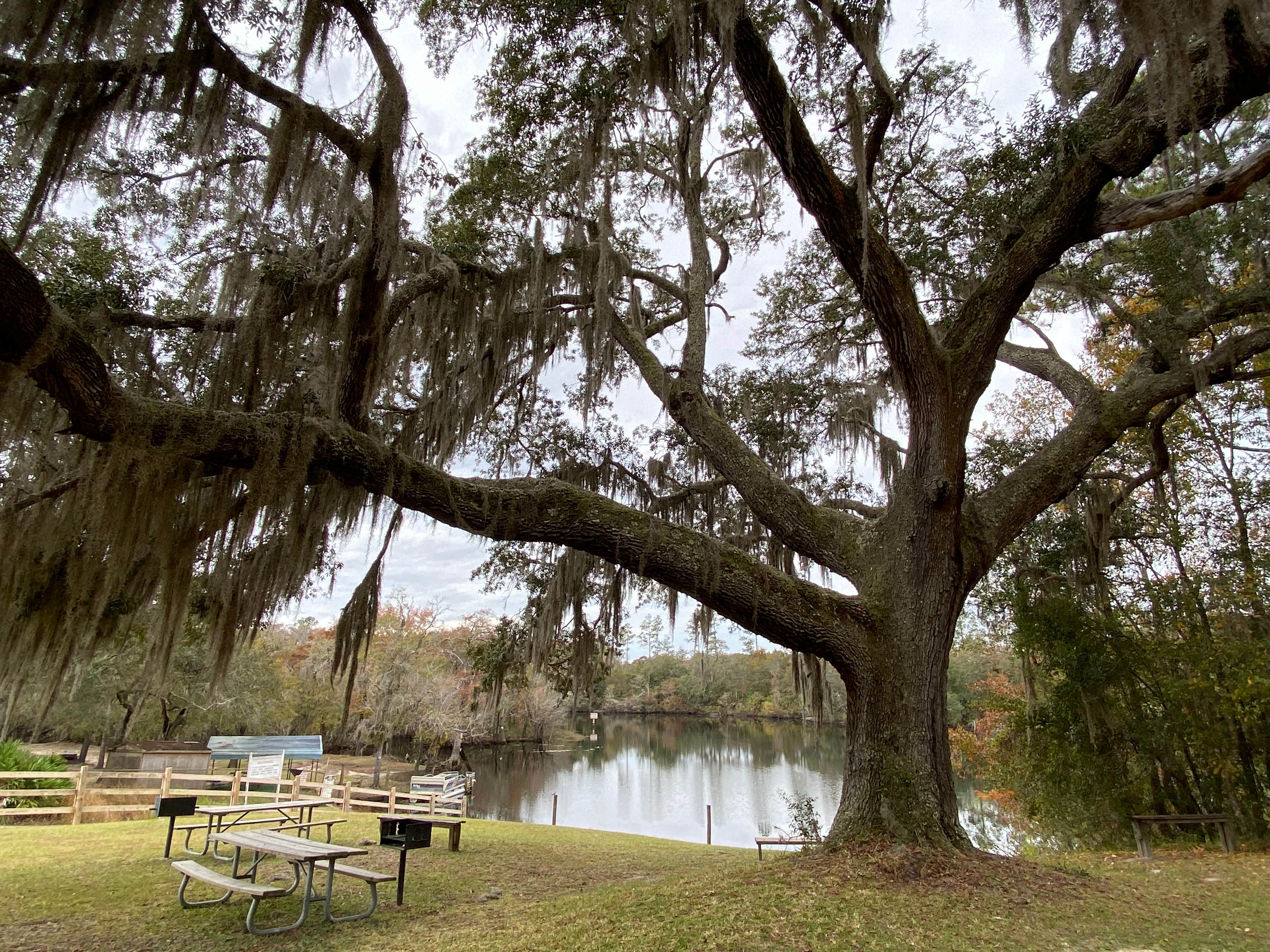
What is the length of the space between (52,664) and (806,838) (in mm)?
5575

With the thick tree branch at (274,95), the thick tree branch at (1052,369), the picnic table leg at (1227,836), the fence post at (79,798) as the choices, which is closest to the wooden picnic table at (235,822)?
the fence post at (79,798)

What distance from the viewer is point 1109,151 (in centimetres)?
451

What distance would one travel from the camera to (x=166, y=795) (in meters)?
8.20

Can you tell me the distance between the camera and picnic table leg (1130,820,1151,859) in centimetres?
616

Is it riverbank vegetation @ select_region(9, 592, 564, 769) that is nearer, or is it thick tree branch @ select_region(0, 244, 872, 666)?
thick tree branch @ select_region(0, 244, 872, 666)

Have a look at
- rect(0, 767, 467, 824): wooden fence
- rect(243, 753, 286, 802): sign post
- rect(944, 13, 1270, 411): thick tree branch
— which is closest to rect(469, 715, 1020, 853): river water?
rect(0, 767, 467, 824): wooden fence

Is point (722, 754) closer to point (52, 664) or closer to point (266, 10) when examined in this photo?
point (52, 664)

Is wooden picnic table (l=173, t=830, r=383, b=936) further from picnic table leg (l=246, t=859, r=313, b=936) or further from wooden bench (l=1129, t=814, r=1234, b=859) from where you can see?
wooden bench (l=1129, t=814, r=1234, b=859)

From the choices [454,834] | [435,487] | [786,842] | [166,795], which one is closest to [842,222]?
[435,487]

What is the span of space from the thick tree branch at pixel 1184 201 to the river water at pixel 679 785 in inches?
226

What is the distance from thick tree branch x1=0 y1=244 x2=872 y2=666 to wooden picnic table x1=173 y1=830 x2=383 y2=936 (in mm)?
2023

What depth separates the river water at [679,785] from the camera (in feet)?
46.5

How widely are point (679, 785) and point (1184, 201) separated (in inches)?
774

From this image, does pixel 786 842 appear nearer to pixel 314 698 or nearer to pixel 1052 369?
pixel 1052 369
